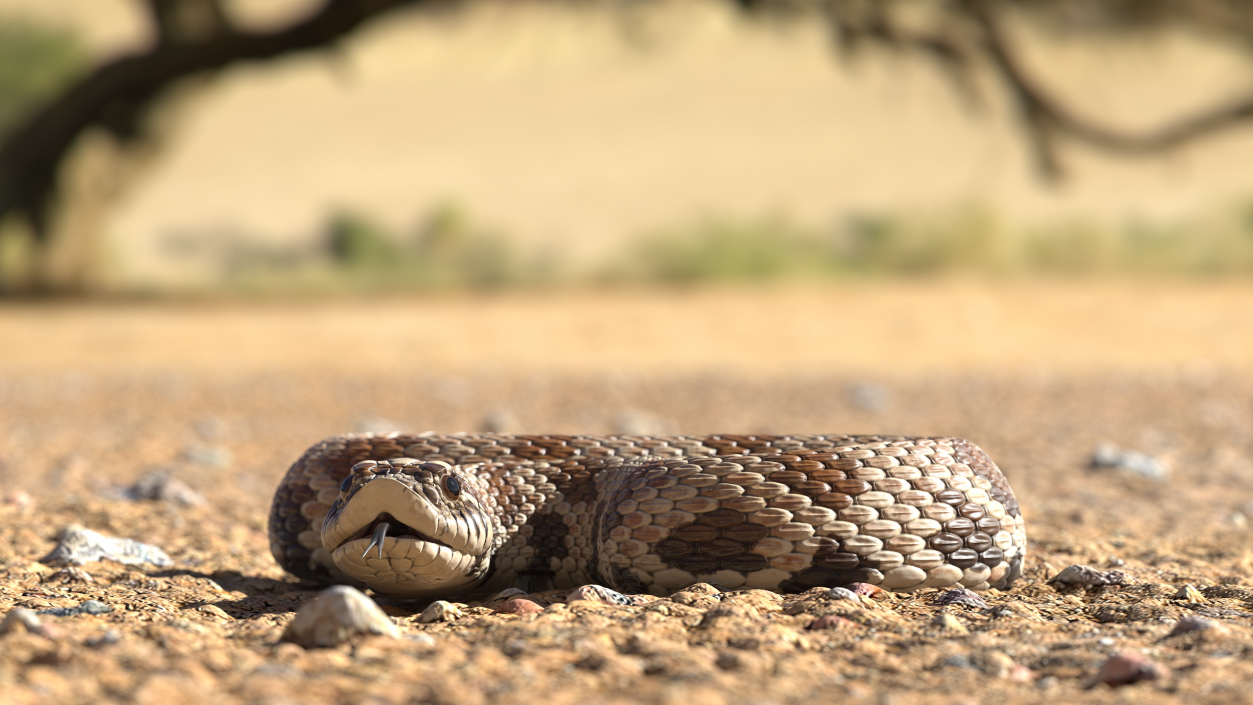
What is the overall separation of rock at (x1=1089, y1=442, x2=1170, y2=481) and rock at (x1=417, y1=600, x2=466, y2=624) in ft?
14.2

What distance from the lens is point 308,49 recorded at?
1884 centimetres

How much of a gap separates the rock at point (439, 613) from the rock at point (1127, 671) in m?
1.58

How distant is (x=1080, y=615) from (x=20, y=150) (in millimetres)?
20390

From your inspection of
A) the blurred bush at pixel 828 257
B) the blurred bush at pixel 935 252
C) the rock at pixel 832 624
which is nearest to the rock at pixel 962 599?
the rock at pixel 832 624

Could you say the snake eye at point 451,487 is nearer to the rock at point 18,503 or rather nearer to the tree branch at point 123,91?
the rock at point 18,503

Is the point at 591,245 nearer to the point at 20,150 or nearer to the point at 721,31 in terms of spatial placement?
the point at 20,150

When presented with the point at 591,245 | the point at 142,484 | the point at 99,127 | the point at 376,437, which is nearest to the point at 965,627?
the point at 376,437

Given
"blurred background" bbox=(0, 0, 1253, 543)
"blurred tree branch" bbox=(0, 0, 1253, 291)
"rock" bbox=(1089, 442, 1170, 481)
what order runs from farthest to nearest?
"blurred tree branch" bbox=(0, 0, 1253, 291), "blurred background" bbox=(0, 0, 1253, 543), "rock" bbox=(1089, 442, 1170, 481)

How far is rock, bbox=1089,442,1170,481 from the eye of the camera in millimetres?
6307

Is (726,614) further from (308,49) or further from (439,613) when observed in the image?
(308,49)

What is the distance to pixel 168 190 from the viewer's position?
54.9 m

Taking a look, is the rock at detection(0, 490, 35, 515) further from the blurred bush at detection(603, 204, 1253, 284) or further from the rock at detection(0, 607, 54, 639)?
the blurred bush at detection(603, 204, 1253, 284)

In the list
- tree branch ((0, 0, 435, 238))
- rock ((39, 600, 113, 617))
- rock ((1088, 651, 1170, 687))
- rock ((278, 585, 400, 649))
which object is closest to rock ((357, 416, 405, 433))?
rock ((39, 600, 113, 617))

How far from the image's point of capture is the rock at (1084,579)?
3.58 meters
